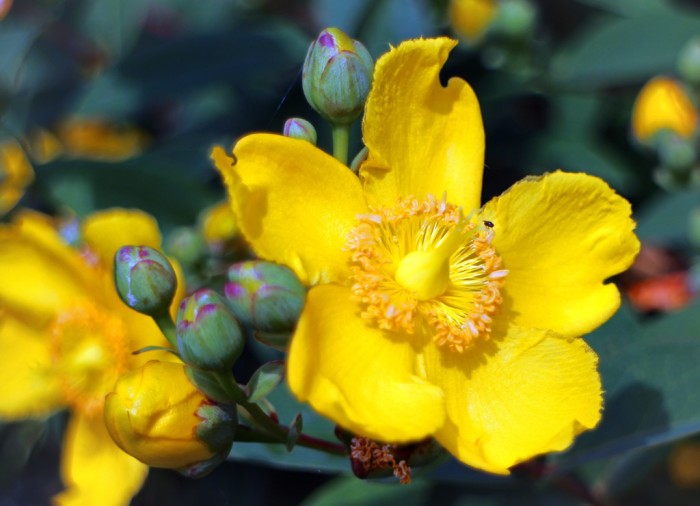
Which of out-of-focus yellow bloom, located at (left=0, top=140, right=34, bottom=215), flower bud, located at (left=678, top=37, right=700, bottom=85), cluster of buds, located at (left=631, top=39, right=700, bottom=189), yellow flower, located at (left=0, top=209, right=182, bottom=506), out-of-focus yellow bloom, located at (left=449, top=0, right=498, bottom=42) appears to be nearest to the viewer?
yellow flower, located at (left=0, top=209, right=182, bottom=506)

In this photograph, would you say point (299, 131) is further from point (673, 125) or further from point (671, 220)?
point (671, 220)

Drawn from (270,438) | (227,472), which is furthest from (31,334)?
(270,438)


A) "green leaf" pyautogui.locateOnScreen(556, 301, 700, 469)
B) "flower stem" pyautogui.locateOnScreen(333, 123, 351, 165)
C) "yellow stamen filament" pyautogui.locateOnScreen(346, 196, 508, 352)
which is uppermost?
"flower stem" pyautogui.locateOnScreen(333, 123, 351, 165)

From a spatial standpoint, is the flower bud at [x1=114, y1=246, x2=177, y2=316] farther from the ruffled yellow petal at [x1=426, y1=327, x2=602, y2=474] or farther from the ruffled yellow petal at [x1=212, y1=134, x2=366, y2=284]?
the ruffled yellow petal at [x1=426, y1=327, x2=602, y2=474]

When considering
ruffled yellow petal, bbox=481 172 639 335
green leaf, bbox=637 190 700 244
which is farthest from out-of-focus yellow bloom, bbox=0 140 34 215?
green leaf, bbox=637 190 700 244

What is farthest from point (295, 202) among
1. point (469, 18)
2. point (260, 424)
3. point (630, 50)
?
point (630, 50)
